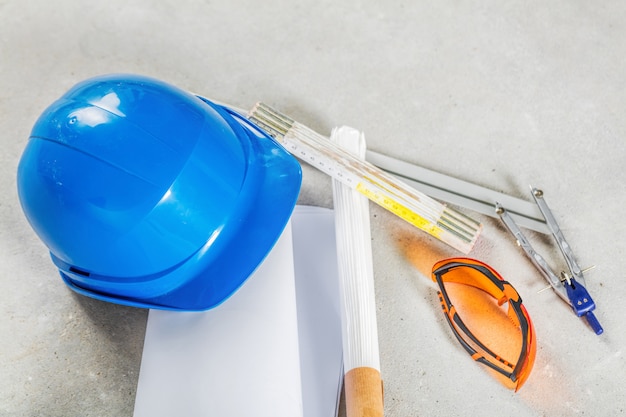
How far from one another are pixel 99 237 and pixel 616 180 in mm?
1311

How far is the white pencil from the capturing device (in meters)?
1.16

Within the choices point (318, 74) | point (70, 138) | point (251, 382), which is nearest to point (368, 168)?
point (318, 74)

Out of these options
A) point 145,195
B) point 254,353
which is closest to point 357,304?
point 254,353

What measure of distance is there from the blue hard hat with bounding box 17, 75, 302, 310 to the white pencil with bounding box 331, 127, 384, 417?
9.5 inches

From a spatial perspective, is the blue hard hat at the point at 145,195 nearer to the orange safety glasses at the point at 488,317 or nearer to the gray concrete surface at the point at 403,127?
the gray concrete surface at the point at 403,127

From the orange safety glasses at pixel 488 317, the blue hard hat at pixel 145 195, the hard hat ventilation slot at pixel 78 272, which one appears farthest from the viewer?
the orange safety glasses at pixel 488 317

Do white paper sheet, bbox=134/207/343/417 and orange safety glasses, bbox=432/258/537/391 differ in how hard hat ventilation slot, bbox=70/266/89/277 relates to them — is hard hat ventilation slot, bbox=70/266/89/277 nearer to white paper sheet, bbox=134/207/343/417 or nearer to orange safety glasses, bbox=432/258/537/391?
white paper sheet, bbox=134/207/343/417

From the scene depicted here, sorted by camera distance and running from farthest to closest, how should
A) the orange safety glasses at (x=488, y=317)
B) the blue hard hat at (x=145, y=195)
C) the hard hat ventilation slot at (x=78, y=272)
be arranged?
the orange safety glasses at (x=488, y=317)
the hard hat ventilation slot at (x=78, y=272)
the blue hard hat at (x=145, y=195)

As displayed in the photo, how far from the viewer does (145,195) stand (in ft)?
3.13

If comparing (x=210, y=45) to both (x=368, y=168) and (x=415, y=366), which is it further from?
(x=415, y=366)

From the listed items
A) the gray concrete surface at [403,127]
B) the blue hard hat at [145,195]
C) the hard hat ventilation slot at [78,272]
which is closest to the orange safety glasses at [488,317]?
the gray concrete surface at [403,127]

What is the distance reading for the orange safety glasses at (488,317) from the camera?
3.99 feet

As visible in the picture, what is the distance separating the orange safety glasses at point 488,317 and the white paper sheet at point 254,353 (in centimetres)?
28

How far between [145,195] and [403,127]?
2.80 feet
